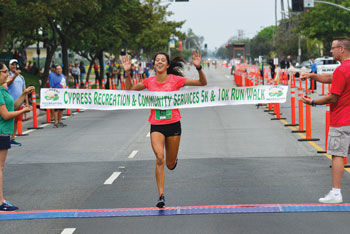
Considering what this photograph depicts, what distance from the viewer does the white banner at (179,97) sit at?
979 centimetres

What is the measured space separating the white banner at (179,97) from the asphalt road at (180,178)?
4.07 ft

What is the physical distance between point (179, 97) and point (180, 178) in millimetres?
2125

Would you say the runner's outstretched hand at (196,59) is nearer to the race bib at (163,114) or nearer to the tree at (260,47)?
the race bib at (163,114)

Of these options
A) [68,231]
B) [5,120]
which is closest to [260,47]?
[5,120]

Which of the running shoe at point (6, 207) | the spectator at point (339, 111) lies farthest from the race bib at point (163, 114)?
the running shoe at point (6, 207)

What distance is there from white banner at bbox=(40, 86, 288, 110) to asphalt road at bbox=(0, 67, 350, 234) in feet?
4.07

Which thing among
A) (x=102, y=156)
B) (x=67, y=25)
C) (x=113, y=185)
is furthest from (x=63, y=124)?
(x=67, y=25)

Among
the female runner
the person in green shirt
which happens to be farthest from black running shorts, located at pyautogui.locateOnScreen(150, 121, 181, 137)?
the person in green shirt

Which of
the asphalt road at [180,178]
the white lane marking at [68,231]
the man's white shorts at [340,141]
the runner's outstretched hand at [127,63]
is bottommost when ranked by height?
the asphalt road at [180,178]

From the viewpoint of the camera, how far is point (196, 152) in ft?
46.9

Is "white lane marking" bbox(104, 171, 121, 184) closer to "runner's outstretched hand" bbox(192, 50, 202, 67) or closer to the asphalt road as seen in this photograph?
the asphalt road

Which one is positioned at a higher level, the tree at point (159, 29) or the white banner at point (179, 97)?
the tree at point (159, 29)

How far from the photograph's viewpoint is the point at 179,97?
9.29m

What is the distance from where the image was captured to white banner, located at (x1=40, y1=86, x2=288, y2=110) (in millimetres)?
9789
